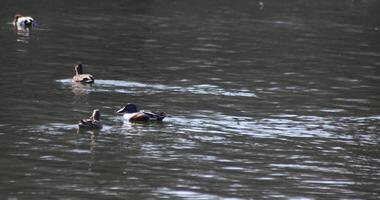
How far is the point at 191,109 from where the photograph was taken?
30.7 meters

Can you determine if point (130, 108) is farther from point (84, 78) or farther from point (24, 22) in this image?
point (24, 22)

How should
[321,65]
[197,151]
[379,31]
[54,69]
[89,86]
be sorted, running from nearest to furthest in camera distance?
1. [197,151]
2. [89,86]
3. [54,69]
4. [321,65]
5. [379,31]

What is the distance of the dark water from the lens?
21984 millimetres

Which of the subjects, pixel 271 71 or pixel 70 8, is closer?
pixel 271 71

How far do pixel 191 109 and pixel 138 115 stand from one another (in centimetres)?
313

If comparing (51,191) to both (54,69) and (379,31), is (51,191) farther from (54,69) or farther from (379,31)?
(379,31)

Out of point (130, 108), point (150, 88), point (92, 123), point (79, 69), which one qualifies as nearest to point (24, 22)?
point (79, 69)

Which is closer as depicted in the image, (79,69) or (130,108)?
(130,108)

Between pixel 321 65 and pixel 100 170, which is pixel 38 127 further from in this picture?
pixel 321 65

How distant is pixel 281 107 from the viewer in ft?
106

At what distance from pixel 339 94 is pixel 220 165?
13.3 m

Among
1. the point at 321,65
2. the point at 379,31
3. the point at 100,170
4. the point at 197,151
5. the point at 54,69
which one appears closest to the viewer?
the point at 100,170

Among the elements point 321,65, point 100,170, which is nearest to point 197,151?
point 100,170

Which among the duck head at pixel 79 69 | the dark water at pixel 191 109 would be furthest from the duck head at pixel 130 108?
the duck head at pixel 79 69
